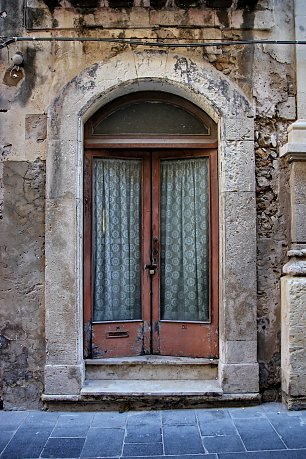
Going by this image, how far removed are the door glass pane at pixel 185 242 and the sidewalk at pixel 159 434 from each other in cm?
111

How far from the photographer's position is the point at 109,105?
16.1ft

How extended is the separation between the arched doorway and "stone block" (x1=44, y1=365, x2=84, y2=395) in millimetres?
389

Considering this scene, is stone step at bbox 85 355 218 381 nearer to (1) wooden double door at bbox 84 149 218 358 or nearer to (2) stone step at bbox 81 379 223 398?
(2) stone step at bbox 81 379 223 398

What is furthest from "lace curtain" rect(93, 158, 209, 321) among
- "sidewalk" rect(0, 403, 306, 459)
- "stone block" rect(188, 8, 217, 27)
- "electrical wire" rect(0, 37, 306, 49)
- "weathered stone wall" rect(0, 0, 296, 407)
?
"stone block" rect(188, 8, 217, 27)

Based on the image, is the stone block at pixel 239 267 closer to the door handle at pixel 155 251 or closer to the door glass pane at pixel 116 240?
the door handle at pixel 155 251

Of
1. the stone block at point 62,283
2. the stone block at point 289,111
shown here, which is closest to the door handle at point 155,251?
the stone block at point 62,283

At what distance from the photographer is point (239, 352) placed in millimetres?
4504

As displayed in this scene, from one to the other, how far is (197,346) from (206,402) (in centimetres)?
60

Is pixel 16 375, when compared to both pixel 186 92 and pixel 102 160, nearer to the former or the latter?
pixel 102 160

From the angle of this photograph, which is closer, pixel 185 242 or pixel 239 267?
pixel 239 267

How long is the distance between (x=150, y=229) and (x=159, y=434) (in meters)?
2.09

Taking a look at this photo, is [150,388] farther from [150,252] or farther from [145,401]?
[150,252]

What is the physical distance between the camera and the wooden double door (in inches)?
191

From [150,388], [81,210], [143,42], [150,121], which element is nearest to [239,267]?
[150,388]
